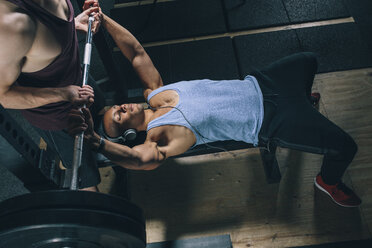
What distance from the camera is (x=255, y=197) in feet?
7.59

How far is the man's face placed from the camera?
6.65 feet

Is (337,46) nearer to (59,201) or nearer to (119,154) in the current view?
(119,154)

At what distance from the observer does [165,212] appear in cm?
232

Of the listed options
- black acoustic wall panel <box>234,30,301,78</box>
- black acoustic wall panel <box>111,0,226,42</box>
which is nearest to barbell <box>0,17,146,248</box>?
→ black acoustic wall panel <box>234,30,301,78</box>

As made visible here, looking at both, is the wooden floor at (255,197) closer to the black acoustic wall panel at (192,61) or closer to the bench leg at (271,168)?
the bench leg at (271,168)

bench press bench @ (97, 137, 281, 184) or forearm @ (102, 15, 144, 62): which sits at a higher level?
forearm @ (102, 15, 144, 62)

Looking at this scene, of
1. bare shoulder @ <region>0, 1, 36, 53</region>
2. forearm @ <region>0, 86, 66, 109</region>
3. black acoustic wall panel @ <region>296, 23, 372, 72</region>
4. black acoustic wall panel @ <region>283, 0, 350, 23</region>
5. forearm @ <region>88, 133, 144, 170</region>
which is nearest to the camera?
bare shoulder @ <region>0, 1, 36, 53</region>

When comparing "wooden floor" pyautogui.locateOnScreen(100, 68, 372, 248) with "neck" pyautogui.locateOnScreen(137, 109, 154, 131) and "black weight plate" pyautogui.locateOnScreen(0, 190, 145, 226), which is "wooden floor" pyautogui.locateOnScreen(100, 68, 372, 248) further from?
"black weight plate" pyautogui.locateOnScreen(0, 190, 145, 226)

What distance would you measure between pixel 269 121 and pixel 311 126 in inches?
9.8

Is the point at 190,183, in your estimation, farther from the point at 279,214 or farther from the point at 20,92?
the point at 20,92

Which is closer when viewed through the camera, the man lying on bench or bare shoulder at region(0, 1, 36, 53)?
bare shoulder at region(0, 1, 36, 53)

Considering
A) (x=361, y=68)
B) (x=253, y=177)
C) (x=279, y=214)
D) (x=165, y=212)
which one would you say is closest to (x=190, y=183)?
(x=165, y=212)

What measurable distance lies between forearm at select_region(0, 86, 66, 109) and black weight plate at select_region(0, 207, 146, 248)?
1.68ft

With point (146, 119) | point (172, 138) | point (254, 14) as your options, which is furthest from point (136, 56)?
point (254, 14)
